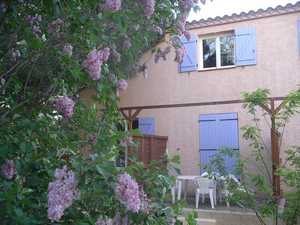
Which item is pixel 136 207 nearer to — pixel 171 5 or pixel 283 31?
pixel 171 5

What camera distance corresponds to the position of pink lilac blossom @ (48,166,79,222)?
4.67ft

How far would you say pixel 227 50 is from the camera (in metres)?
11.0

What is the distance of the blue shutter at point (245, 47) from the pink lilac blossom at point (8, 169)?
9275 mm

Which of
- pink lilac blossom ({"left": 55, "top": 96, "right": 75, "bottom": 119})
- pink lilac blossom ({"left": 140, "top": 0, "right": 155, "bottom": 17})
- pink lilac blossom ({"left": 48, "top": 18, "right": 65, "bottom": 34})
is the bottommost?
pink lilac blossom ({"left": 55, "top": 96, "right": 75, "bottom": 119})

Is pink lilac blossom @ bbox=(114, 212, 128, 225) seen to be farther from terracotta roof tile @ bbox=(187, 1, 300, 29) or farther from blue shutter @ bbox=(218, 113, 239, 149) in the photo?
blue shutter @ bbox=(218, 113, 239, 149)

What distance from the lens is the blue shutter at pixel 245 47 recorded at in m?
10.5

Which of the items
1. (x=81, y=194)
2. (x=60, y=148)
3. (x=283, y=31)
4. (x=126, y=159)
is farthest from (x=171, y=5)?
(x=283, y=31)

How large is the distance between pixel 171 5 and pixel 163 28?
288 mm

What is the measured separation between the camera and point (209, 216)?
23.8 ft

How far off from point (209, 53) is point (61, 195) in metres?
10.1

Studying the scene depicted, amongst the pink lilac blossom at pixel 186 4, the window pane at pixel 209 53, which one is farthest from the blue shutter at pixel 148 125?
the pink lilac blossom at pixel 186 4

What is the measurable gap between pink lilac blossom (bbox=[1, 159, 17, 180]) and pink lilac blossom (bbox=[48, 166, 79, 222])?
44 cm

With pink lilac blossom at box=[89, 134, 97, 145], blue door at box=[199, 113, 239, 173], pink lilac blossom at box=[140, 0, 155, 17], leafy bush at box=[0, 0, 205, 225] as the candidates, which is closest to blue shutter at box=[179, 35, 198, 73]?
blue door at box=[199, 113, 239, 173]

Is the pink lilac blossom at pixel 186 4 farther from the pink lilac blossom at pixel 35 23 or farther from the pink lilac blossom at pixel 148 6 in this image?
the pink lilac blossom at pixel 35 23
